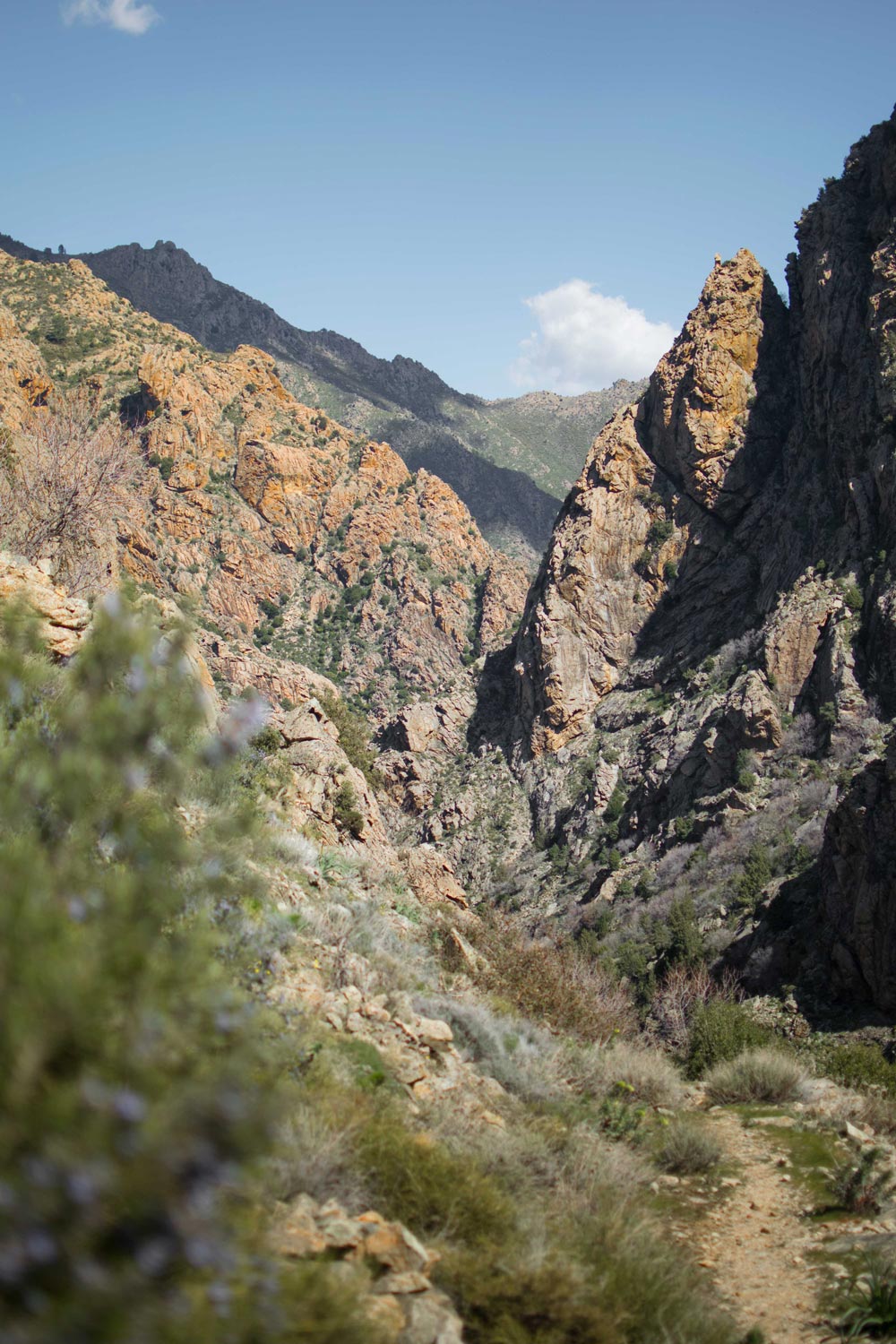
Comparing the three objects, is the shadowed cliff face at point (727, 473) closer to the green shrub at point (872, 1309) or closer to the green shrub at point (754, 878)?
the green shrub at point (754, 878)

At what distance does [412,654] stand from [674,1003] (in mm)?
52587

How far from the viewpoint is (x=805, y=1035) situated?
2091cm

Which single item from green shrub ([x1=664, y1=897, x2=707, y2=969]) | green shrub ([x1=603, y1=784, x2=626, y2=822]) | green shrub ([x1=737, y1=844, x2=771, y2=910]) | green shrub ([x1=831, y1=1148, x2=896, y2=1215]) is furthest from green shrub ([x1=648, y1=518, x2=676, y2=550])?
green shrub ([x1=831, y1=1148, x2=896, y2=1215])

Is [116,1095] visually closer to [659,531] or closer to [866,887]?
[866,887]

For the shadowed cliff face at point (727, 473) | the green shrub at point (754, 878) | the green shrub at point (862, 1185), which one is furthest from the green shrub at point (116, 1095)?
the shadowed cliff face at point (727, 473)

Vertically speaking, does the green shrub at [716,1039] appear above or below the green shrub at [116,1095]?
below

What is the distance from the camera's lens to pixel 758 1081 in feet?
35.6

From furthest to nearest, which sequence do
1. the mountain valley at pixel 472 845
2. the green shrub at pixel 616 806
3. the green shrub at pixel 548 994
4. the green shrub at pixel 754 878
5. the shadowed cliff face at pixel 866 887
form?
the green shrub at pixel 616 806
the green shrub at pixel 754 878
the shadowed cliff face at pixel 866 887
the green shrub at pixel 548 994
the mountain valley at pixel 472 845

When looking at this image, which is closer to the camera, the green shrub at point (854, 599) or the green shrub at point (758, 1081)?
the green shrub at point (758, 1081)

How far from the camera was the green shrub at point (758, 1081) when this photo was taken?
1074cm

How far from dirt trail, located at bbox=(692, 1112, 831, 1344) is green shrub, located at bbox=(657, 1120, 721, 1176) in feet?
1.04

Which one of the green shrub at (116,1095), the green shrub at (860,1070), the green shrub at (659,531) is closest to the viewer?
the green shrub at (116,1095)

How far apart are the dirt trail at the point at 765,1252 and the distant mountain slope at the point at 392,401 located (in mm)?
100738

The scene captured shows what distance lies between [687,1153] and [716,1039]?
6.09 m
